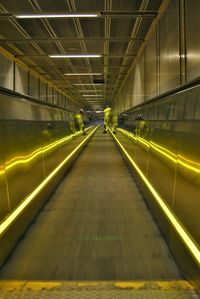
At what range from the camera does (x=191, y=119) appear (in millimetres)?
2949

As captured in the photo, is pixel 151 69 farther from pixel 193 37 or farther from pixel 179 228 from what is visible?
pixel 179 228

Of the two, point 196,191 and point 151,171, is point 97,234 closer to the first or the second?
point 196,191

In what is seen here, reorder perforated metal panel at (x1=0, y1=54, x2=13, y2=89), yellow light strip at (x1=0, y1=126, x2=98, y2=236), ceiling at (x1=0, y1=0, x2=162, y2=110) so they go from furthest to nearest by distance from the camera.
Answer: perforated metal panel at (x1=0, y1=54, x2=13, y2=89) < ceiling at (x1=0, y1=0, x2=162, y2=110) < yellow light strip at (x1=0, y1=126, x2=98, y2=236)

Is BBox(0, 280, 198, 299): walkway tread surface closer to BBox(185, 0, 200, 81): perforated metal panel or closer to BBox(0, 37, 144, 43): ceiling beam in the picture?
BBox(185, 0, 200, 81): perforated metal panel

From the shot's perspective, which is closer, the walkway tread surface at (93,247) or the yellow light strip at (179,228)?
the yellow light strip at (179,228)

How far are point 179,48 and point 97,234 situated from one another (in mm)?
4200

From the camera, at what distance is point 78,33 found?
10.5 m

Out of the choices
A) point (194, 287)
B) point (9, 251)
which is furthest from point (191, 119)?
point (9, 251)

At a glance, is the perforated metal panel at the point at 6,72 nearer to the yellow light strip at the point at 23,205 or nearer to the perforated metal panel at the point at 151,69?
the perforated metal panel at the point at 151,69

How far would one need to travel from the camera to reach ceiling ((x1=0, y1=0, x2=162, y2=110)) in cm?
803

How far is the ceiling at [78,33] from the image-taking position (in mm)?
8031

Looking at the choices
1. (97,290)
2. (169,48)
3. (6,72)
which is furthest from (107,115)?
(97,290)

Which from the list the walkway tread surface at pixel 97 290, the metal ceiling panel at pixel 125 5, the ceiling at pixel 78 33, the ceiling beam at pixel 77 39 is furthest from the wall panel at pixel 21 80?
the walkway tread surface at pixel 97 290

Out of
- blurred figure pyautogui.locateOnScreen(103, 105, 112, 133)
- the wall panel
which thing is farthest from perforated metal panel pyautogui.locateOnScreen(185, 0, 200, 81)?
blurred figure pyautogui.locateOnScreen(103, 105, 112, 133)
